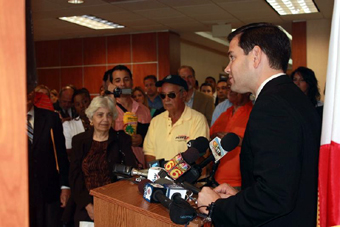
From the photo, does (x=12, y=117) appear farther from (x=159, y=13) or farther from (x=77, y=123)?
(x=159, y=13)

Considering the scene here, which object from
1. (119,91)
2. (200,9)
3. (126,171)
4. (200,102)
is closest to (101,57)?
(200,9)

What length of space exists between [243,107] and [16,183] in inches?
103

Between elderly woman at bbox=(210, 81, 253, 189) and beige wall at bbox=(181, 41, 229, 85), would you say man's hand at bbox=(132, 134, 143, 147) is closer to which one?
elderly woman at bbox=(210, 81, 253, 189)

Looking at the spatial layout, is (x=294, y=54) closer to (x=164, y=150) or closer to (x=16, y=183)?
(x=164, y=150)

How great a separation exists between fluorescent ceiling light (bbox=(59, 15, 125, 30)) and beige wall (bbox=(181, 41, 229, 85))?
12.3 feet

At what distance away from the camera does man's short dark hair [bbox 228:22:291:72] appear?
1559 mm

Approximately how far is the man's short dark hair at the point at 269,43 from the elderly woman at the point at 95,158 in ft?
6.22

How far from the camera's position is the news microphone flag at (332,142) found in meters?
1.24

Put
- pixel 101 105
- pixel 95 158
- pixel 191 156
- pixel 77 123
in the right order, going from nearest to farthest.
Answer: pixel 191 156 < pixel 95 158 < pixel 101 105 < pixel 77 123

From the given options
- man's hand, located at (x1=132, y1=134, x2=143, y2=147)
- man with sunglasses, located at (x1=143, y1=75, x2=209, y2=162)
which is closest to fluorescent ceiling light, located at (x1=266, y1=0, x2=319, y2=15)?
man with sunglasses, located at (x1=143, y1=75, x2=209, y2=162)

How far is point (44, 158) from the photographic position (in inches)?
123

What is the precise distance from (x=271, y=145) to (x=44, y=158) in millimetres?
2233

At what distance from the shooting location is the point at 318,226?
1367 mm

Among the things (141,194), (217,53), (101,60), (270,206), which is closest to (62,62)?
(101,60)
